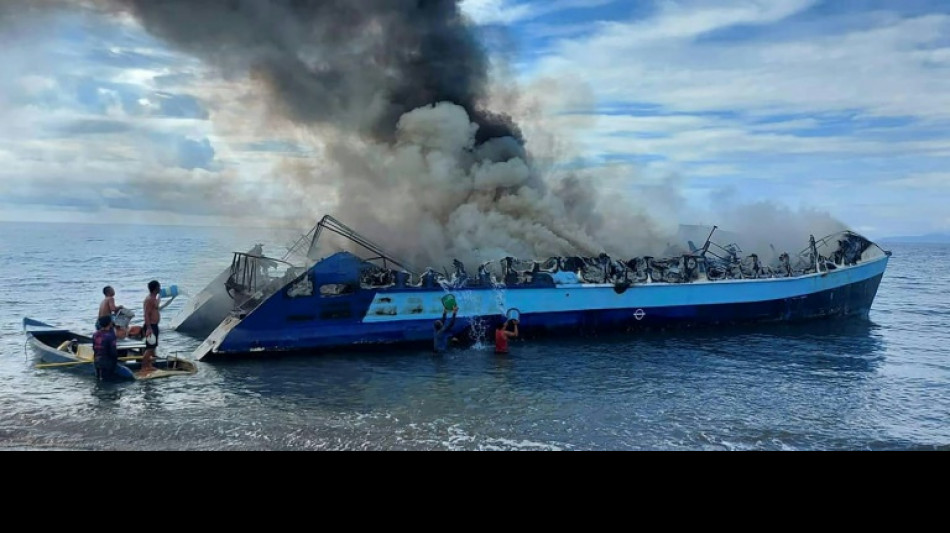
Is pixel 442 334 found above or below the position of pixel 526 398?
above

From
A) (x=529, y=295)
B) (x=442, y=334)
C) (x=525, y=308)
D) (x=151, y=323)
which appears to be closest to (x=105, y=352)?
(x=151, y=323)

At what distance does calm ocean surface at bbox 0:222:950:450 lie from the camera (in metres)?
7.62

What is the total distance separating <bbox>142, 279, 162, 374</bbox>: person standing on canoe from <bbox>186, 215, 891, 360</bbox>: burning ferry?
197cm

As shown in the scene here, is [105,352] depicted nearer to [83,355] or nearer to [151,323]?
[151,323]

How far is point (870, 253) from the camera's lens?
1917cm

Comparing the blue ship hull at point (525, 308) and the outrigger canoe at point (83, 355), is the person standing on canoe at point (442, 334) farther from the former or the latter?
the outrigger canoe at point (83, 355)

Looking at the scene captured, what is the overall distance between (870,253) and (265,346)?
17565mm

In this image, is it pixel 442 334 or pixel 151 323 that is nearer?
pixel 151 323

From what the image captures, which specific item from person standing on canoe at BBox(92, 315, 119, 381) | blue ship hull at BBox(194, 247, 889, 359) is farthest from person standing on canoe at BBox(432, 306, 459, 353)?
person standing on canoe at BBox(92, 315, 119, 381)

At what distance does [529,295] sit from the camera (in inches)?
585

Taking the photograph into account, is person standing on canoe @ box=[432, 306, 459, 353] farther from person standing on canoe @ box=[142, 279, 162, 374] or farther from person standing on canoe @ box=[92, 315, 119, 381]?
person standing on canoe @ box=[92, 315, 119, 381]

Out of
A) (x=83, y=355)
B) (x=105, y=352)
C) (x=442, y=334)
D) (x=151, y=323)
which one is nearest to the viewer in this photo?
(x=105, y=352)

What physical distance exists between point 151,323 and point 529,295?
8059 mm
